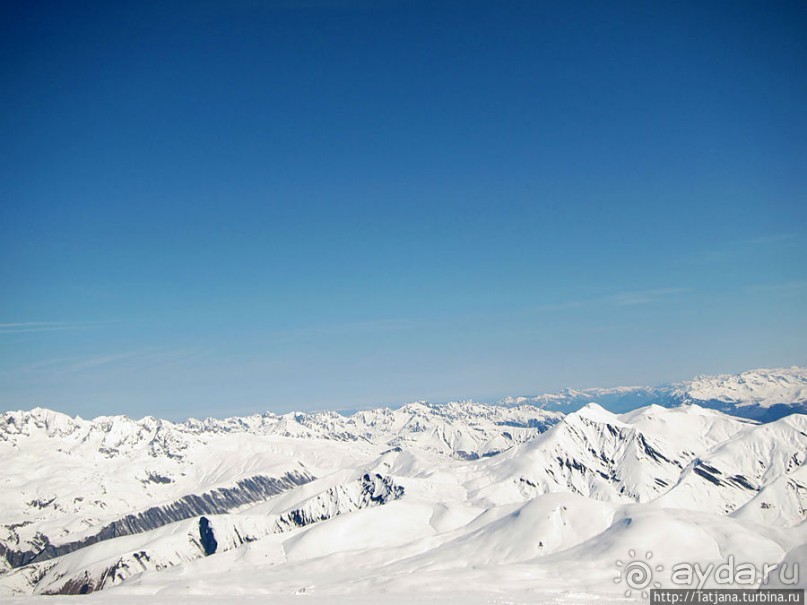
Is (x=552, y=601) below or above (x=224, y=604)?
below

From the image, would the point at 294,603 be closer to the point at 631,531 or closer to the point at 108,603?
the point at 108,603

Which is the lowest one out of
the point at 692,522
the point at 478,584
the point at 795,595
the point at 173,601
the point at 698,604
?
the point at 692,522

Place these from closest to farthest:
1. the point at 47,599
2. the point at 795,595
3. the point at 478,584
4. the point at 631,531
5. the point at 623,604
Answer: the point at 795,595 → the point at 47,599 → the point at 623,604 → the point at 478,584 → the point at 631,531

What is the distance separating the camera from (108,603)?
7975 cm

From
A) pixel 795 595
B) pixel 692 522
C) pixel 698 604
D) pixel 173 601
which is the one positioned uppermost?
pixel 173 601

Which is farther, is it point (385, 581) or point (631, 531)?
point (631, 531)

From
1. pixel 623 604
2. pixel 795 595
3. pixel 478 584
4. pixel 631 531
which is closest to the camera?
pixel 795 595

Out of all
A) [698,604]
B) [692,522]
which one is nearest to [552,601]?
[698,604]

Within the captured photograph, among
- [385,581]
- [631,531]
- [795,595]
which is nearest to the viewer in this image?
[795,595]

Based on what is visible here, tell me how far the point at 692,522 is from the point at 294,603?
170m

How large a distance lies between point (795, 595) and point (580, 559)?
103 meters

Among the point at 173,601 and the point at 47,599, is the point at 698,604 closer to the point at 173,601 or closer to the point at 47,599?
the point at 173,601


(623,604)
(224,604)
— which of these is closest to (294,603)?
(224,604)

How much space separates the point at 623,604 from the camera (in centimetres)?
8694
